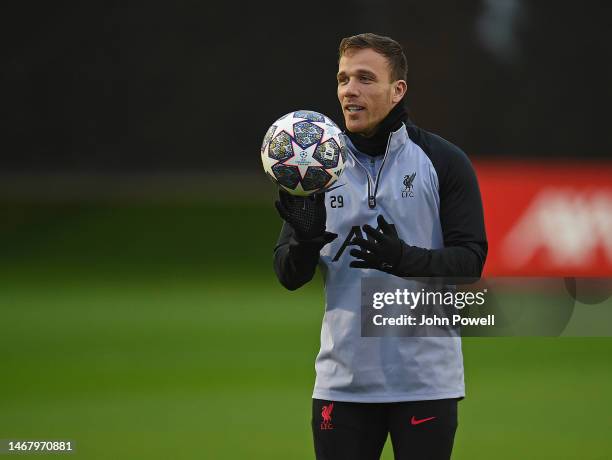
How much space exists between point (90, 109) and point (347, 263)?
14.2 meters

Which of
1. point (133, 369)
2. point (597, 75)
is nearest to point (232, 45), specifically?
point (597, 75)

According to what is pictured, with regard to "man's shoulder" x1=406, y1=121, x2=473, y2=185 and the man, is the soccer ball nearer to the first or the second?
the man

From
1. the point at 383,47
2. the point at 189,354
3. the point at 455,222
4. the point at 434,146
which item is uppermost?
the point at 383,47

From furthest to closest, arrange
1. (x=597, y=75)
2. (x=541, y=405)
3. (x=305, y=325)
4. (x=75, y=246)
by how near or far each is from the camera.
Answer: (x=75, y=246) < (x=597, y=75) < (x=305, y=325) < (x=541, y=405)

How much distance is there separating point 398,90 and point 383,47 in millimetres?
161

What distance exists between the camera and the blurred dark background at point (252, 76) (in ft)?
49.7

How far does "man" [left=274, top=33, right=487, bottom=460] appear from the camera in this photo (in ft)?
11.2

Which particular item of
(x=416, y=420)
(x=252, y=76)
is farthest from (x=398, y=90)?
(x=252, y=76)

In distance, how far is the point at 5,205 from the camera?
1678cm

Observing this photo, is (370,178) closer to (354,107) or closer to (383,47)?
(354,107)

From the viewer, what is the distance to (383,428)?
3514 mm

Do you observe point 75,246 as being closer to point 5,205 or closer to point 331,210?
point 5,205

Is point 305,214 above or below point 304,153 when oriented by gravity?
below

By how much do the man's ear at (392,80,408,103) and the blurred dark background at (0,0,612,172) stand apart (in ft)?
37.2
